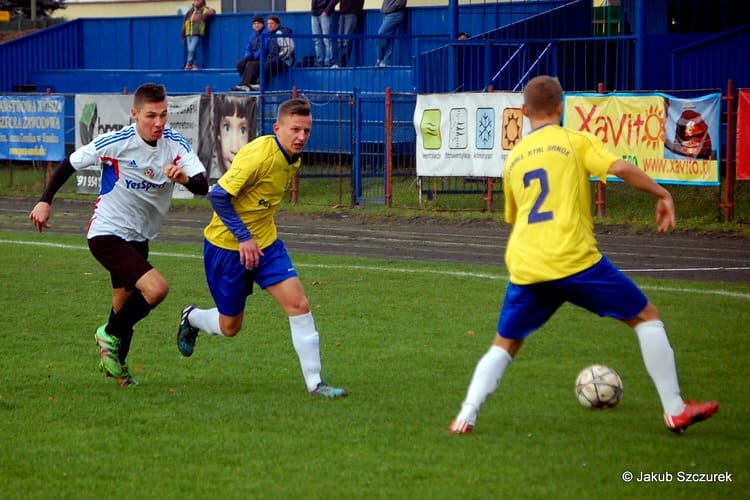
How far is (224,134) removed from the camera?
22125 millimetres

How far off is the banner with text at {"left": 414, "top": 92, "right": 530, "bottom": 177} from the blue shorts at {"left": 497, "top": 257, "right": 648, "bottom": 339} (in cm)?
1232

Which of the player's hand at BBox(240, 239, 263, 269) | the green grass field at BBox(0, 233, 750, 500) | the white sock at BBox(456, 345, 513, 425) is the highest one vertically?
the player's hand at BBox(240, 239, 263, 269)

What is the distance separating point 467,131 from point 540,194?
527 inches

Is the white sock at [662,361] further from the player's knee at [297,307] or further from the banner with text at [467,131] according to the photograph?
the banner with text at [467,131]

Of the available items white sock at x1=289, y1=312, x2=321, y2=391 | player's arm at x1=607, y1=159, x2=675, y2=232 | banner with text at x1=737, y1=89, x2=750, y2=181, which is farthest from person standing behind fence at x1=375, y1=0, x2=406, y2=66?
player's arm at x1=607, y1=159, x2=675, y2=232

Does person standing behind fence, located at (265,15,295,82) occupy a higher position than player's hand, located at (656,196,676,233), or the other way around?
person standing behind fence, located at (265,15,295,82)

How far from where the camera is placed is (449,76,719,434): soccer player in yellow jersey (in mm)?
6215

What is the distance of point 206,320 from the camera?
806 cm

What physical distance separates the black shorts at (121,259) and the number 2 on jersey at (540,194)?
8.66ft

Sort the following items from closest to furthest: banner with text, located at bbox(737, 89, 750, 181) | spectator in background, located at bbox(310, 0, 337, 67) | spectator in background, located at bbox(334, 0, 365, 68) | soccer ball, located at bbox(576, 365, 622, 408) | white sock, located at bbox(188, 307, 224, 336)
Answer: soccer ball, located at bbox(576, 365, 622, 408), white sock, located at bbox(188, 307, 224, 336), banner with text, located at bbox(737, 89, 750, 181), spectator in background, located at bbox(310, 0, 337, 67), spectator in background, located at bbox(334, 0, 365, 68)

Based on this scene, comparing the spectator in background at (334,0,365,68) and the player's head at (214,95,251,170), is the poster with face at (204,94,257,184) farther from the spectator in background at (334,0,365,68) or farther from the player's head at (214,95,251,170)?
the spectator in background at (334,0,365,68)

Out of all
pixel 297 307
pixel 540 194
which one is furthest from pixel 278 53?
pixel 540 194

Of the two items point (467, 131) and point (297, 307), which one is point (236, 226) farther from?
Answer: point (467, 131)

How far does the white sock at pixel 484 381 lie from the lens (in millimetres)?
6371
